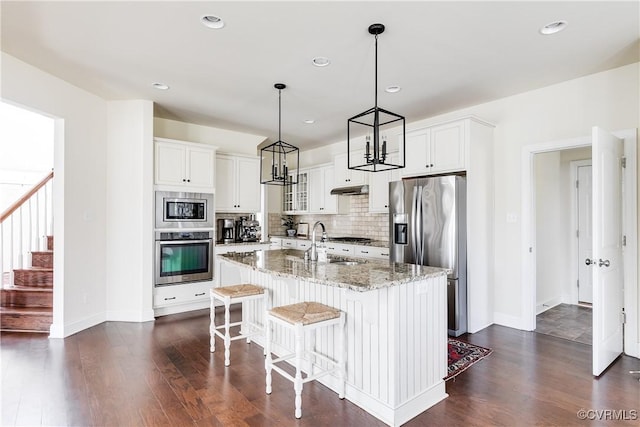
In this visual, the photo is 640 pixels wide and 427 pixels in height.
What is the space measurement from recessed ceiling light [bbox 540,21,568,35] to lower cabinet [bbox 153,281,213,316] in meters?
4.59

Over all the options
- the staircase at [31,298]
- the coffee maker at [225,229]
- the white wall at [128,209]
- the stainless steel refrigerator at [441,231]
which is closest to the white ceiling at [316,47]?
the white wall at [128,209]

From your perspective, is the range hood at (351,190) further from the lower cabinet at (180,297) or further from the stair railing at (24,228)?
the stair railing at (24,228)

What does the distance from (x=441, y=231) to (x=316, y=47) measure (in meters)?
2.33

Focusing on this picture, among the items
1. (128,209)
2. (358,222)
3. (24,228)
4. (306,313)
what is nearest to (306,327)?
(306,313)

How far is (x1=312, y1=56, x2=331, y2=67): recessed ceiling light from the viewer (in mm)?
3043

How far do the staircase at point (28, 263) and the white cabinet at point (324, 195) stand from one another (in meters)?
3.97

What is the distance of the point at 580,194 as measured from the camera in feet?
16.3

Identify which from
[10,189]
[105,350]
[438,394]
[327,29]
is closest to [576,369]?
[438,394]

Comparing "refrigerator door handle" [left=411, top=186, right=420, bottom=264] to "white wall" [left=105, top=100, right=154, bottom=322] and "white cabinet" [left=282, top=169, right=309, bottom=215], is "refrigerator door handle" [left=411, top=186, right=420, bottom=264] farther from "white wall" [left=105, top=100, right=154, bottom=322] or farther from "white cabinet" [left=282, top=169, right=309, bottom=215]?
"white wall" [left=105, top=100, right=154, bottom=322]

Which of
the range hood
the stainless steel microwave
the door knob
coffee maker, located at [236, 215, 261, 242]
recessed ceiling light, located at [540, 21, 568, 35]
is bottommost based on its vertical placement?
the door knob

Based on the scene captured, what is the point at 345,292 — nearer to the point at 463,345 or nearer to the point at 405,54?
the point at 463,345

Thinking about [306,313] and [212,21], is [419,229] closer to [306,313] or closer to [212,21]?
[306,313]

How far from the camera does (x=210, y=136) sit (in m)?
5.44

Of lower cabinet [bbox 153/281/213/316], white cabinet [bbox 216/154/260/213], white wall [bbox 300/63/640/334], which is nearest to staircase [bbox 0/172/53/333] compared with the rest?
lower cabinet [bbox 153/281/213/316]
